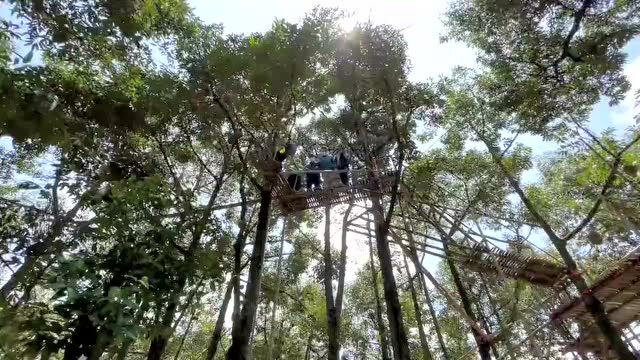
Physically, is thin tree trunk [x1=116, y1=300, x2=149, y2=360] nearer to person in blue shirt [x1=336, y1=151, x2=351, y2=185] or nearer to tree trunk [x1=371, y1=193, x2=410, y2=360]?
tree trunk [x1=371, y1=193, x2=410, y2=360]

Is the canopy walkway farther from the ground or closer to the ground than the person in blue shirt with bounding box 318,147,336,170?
closer to the ground

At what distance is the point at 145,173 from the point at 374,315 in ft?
33.8

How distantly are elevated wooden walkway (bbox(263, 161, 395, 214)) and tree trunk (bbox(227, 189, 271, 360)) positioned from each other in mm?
215

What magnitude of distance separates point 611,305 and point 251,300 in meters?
4.55

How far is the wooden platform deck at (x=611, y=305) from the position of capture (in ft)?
14.4

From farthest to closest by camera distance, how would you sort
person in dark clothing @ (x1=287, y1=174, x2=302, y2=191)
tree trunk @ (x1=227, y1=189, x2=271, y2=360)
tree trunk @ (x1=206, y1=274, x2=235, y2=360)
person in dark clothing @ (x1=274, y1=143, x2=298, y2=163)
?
tree trunk @ (x1=206, y1=274, x2=235, y2=360)
person in dark clothing @ (x1=287, y1=174, x2=302, y2=191)
person in dark clothing @ (x1=274, y1=143, x2=298, y2=163)
tree trunk @ (x1=227, y1=189, x2=271, y2=360)

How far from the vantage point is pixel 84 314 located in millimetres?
2348

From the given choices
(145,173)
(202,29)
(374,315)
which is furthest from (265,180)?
(374,315)

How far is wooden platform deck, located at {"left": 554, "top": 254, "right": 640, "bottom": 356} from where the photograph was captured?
439 cm

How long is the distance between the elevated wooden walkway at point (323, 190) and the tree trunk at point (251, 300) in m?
0.22

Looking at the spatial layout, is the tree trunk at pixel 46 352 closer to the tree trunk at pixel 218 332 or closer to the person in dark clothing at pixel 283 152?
the person in dark clothing at pixel 283 152

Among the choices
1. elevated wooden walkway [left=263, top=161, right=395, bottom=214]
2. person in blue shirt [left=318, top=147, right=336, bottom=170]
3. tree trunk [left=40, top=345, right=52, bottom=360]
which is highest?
person in blue shirt [left=318, top=147, right=336, bottom=170]

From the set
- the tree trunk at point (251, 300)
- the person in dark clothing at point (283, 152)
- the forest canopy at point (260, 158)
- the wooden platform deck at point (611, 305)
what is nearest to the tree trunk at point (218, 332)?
the forest canopy at point (260, 158)

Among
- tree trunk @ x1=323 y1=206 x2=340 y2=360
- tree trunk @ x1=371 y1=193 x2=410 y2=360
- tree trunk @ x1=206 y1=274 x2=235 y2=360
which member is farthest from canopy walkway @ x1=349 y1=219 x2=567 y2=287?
tree trunk @ x1=206 y1=274 x2=235 y2=360
